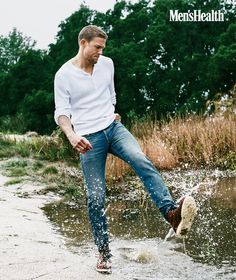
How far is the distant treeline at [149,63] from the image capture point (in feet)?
65.6

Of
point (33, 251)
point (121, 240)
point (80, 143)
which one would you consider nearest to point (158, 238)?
point (121, 240)

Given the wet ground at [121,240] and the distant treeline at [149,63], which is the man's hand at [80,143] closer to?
the wet ground at [121,240]

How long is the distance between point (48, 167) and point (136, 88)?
551 inches

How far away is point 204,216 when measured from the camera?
5090 millimetres

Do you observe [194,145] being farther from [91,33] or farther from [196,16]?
[196,16]

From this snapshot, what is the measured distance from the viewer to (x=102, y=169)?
11.3 feet

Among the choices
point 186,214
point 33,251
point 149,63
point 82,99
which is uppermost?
point 149,63

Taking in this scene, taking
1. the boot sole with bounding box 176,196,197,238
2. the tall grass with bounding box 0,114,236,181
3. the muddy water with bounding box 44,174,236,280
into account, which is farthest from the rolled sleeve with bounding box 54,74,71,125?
the tall grass with bounding box 0,114,236,181

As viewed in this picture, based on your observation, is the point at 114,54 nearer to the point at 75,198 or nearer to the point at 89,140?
the point at 75,198

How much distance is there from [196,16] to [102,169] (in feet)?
67.1

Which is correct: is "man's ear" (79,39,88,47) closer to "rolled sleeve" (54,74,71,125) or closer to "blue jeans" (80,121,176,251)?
"rolled sleeve" (54,74,71,125)

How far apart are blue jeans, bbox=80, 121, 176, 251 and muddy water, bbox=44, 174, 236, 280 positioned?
1.20ft

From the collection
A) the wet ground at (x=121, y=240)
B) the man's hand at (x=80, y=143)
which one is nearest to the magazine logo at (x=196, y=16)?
the wet ground at (x=121, y=240)

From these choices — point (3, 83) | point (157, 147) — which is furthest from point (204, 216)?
point (3, 83)
